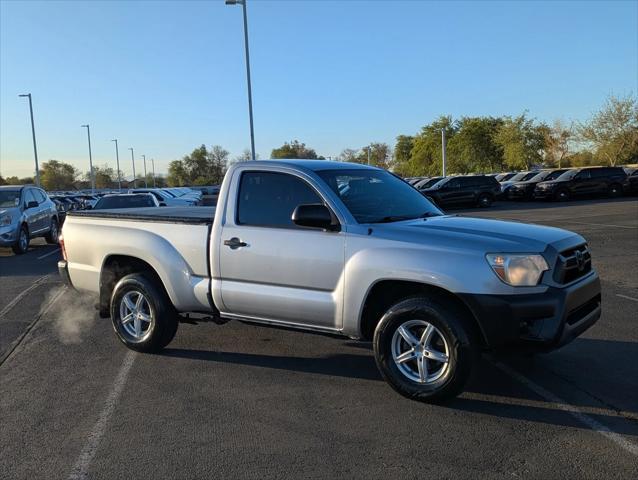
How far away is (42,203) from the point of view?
17.2 meters

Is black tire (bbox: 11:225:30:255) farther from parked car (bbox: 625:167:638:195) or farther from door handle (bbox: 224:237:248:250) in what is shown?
parked car (bbox: 625:167:638:195)

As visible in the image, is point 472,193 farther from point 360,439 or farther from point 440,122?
point 440,122

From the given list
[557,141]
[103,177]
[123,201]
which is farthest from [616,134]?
[103,177]

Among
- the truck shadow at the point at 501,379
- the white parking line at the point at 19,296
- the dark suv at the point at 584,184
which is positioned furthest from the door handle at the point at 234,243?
the dark suv at the point at 584,184

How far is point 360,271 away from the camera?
4469 millimetres

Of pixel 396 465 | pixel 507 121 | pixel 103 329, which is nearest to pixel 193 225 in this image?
pixel 103 329

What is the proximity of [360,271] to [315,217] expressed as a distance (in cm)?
55

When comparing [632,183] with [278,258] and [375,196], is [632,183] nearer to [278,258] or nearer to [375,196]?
[375,196]

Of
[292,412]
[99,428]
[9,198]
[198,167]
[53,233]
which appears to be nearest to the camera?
[99,428]

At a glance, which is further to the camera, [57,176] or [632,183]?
[57,176]

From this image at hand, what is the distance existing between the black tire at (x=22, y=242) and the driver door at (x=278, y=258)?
39.4ft

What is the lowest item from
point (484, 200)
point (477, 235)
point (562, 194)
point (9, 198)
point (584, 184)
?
point (484, 200)

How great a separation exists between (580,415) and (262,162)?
3.32 m

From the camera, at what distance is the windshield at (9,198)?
15.2 m
